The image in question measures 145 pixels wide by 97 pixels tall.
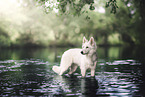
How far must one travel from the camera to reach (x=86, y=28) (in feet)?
220

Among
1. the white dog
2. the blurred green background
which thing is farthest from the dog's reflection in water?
the blurred green background

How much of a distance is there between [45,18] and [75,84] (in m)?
65.5

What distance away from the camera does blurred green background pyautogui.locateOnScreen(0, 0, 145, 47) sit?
172 feet

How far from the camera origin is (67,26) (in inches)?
3022

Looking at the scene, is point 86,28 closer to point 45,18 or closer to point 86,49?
point 45,18

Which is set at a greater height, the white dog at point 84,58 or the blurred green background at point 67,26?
the blurred green background at point 67,26

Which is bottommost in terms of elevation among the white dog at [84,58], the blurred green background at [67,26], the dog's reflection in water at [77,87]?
the dog's reflection in water at [77,87]

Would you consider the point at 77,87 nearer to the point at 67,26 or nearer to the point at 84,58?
the point at 84,58

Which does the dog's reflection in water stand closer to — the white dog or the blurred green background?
the white dog

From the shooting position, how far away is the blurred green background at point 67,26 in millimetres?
52375

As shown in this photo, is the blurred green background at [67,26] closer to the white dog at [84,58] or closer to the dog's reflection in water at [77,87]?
the white dog at [84,58]

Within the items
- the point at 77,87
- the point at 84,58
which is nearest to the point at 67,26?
the point at 84,58

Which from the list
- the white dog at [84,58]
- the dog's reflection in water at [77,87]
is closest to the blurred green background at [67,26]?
the white dog at [84,58]

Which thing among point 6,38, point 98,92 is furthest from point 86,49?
point 6,38
